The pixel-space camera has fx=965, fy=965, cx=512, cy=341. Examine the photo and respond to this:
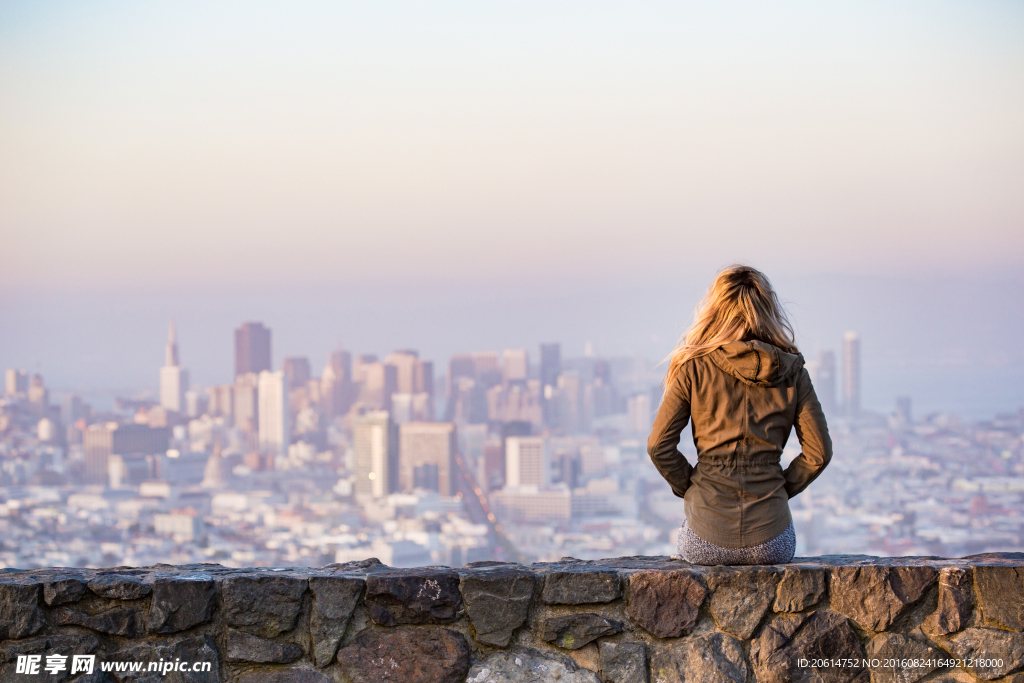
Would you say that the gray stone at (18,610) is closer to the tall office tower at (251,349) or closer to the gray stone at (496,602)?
the gray stone at (496,602)

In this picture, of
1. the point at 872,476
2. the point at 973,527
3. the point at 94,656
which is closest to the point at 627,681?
the point at 94,656

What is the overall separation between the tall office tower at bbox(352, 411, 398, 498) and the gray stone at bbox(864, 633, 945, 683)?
226 feet

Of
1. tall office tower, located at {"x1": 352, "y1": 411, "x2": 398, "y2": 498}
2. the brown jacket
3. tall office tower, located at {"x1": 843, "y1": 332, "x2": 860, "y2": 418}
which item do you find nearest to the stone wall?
the brown jacket

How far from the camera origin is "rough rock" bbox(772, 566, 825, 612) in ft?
7.27

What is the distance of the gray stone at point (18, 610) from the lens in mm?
2154

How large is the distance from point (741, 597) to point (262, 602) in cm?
110

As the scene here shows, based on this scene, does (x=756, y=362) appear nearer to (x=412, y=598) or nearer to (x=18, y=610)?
(x=412, y=598)

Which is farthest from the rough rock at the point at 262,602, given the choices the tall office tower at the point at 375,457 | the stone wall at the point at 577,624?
the tall office tower at the point at 375,457

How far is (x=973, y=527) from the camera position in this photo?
5047cm

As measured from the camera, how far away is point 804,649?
222 cm

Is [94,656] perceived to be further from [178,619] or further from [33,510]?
[33,510]

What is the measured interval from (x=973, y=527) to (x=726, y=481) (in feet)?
179

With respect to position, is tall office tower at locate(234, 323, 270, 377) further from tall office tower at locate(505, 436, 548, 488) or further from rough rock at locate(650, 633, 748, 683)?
rough rock at locate(650, 633, 748, 683)

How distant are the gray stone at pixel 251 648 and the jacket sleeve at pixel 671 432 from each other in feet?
3.18
